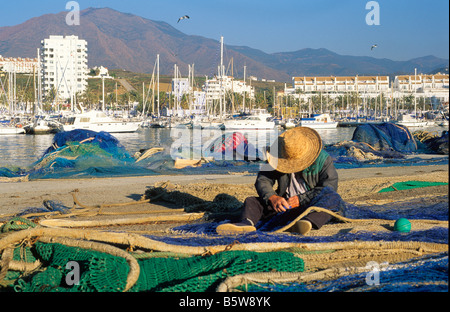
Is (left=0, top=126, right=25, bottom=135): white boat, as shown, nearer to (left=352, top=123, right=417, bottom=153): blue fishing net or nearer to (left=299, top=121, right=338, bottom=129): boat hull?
(left=299, top=121, right=338, bottom=129): boat hull

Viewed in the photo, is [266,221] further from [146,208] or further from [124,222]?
[146,208]

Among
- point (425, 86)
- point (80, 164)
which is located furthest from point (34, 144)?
point (425, 86)

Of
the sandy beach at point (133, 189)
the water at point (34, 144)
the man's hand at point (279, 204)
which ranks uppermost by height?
the man's hand at point (279, 204)

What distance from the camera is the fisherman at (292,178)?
5.62 metres

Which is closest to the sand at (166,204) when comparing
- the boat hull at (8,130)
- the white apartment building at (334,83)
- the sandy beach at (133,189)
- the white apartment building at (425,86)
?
the sandy beach at (133,189)

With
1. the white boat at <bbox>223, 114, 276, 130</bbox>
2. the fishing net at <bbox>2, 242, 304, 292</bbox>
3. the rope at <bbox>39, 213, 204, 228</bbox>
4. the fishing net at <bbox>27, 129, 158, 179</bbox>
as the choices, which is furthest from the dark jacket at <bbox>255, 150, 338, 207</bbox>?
the white boat at <bbox>223, 114, 276, 130</bbox>

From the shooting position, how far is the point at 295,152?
18.5ft

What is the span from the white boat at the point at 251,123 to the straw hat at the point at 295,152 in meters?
53.7

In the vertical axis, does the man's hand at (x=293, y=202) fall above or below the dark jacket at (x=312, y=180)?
below

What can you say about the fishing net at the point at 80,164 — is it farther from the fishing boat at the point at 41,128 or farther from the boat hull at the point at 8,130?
the fishing boat at the point at 41,128

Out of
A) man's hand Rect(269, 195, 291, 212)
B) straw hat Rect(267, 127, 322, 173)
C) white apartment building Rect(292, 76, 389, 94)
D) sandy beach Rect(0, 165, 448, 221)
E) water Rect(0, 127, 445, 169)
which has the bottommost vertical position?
water Rect(0, 127, 445, 169)

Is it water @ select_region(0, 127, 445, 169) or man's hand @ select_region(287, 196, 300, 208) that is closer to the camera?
man's hand @ select_region(287, 196, 300, 208)

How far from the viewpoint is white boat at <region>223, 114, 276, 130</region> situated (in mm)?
59734

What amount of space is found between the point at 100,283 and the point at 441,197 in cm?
521
